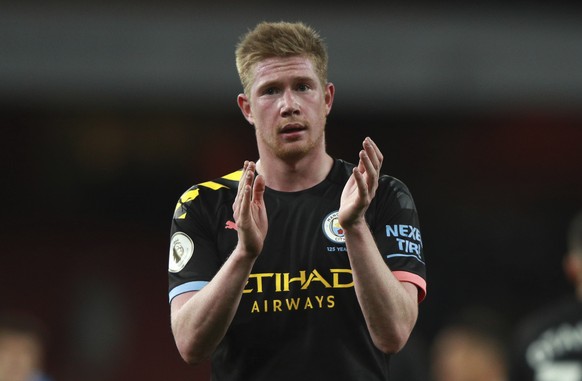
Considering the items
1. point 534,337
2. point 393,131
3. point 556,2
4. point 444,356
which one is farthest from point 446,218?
point 534,337

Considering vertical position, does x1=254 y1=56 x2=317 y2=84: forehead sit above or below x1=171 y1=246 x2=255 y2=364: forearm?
above

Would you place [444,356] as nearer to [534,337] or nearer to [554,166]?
[534,337]

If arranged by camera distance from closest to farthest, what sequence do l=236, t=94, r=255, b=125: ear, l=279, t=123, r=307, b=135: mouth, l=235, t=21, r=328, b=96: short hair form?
l=279, t=123, r=307, b=135: mouth → l=235, t=21, r=328, b=96: short hair → l=236, t=94, r=255, b=125: ear

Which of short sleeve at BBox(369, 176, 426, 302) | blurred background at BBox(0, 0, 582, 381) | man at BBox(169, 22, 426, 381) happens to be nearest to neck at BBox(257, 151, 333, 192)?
man at BBox(169, 22, 426, 381)

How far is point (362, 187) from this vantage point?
3.97 m

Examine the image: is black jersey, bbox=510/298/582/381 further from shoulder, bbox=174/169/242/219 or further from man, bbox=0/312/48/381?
man, bbox=0/312/48/381

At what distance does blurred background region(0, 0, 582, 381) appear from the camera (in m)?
13.2

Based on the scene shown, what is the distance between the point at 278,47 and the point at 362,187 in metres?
0.87

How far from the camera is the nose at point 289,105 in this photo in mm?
4395

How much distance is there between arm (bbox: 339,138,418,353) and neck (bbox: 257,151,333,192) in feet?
1.54

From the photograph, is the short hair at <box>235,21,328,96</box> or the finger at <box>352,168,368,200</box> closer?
the finger at <box>352,168,368,200</box>

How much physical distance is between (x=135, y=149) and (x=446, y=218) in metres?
4.98

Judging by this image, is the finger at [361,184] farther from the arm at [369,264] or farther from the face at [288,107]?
the face at [288,107]

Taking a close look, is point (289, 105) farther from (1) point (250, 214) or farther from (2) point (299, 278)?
(2) point (299, 278)
